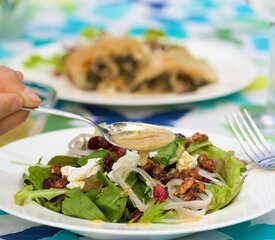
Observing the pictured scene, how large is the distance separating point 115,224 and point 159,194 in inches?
5.6

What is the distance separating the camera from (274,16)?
2418 millimetres

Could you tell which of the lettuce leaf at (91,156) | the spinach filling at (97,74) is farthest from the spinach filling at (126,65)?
the lettuce leaf at (91,156)

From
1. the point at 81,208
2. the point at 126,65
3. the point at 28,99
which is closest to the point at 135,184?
the point at 81,208

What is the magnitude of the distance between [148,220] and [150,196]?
0.11 meters

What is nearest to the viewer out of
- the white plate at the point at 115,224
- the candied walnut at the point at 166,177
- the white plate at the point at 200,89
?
the white plate at the point at 115,224

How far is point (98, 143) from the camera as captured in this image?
186 cm

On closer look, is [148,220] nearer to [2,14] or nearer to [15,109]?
[15,109]

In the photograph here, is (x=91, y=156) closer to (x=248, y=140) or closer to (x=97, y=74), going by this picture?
(x=248, y=140)

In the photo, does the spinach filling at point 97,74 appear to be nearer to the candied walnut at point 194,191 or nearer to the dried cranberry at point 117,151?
the dried cranberry at point 117,151

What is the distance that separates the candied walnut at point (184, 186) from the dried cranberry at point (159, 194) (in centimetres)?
3

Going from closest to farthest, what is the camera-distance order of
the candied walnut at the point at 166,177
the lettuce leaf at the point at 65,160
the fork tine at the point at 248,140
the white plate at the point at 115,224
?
the white plate at the point at 115,224 < the candied walnut at the point at 166,177 < the lettuce leaf at the point at 65,160 < the fork tine at the point at 248,140

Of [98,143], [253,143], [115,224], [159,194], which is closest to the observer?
[115,224]

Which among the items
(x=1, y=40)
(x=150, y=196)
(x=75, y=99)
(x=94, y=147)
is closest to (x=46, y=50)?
(x=1, y=40)

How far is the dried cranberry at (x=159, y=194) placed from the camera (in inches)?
64.2
